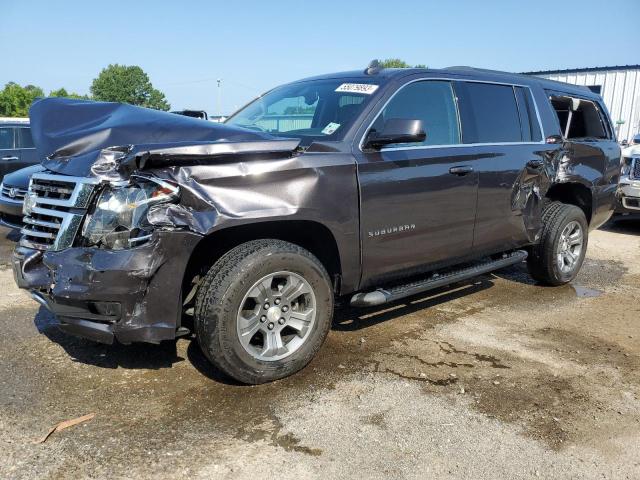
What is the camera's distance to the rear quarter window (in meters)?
4.40

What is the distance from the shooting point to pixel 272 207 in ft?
10.3

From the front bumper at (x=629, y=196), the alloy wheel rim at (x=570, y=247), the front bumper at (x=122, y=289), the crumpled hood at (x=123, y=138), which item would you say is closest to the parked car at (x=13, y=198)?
the crumpled hood at (x=123, y=138)

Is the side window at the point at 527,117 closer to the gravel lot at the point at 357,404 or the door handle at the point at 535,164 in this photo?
the door handle at the point at 535,164

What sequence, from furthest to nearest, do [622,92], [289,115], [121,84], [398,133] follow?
[121,84], [622,92], [289,115], [398,133]

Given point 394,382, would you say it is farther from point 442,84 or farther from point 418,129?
point 442,84

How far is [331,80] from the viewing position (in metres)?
4.38

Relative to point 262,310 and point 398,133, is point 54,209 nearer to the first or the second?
point 262,310

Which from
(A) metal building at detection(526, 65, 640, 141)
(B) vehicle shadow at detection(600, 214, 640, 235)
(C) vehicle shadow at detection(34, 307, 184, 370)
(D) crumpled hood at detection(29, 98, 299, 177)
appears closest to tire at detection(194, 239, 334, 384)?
(D) crumpled hood at detection(29, 98, 299, 177)

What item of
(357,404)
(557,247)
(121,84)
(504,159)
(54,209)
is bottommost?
(357,404)

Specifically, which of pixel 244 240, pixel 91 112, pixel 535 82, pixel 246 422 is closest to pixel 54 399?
pixel 246 422

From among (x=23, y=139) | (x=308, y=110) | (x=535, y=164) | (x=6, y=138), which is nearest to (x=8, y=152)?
(x=6, y=138)

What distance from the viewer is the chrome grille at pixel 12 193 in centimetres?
690

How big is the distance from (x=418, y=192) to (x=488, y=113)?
1.25 meters

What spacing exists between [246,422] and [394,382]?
993 mm
